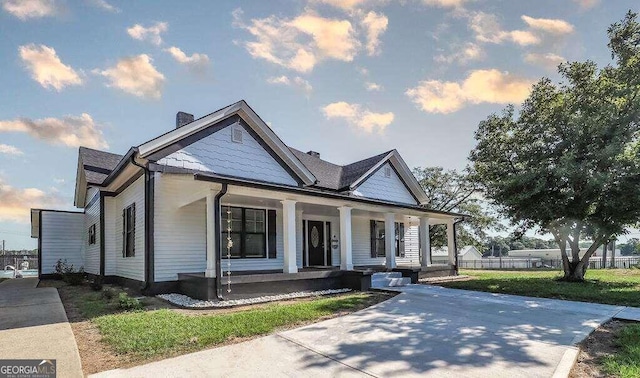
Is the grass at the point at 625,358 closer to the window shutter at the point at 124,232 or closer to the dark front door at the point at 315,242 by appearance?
the dark front door at the point at 315,242

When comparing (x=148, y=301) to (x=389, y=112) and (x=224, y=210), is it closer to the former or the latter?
(x=224, y=210)

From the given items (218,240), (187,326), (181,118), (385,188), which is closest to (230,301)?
(218,240)

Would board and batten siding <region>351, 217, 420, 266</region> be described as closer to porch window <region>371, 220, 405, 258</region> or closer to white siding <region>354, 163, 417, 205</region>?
porch window <region>371, 220, 405, 258</region>

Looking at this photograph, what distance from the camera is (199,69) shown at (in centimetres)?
1175

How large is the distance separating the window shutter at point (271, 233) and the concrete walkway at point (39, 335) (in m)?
5.84

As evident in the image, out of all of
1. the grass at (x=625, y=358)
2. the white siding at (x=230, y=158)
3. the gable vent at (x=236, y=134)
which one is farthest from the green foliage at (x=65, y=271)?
the grass at (x=625, y=358)

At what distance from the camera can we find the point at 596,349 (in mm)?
5035

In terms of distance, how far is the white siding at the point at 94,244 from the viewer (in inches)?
586

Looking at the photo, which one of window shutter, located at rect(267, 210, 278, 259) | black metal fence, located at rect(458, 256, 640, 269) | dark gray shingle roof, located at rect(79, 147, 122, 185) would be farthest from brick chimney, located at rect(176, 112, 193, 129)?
black metal fence, located at rect(458, 256, 640, 269)

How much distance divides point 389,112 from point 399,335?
1034 cm

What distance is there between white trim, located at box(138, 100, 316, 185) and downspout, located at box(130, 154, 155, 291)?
23.6 inches

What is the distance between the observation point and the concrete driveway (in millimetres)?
4238

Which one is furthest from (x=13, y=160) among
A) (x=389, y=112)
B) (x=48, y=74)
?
(x=389, y=112)

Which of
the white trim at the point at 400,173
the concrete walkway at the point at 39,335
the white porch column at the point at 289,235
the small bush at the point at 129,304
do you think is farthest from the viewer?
the white trim at the point at 400,173
